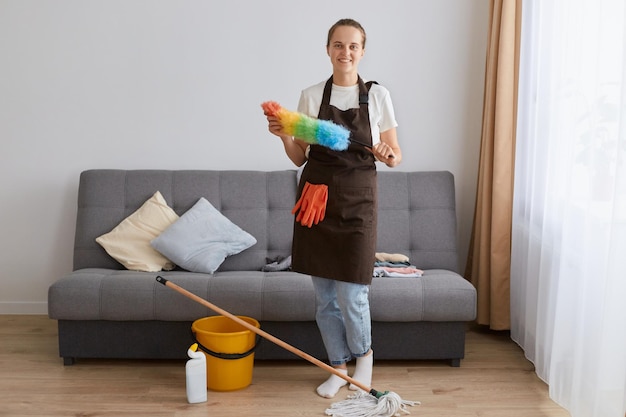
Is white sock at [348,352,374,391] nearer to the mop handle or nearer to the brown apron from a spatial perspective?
the mop handle

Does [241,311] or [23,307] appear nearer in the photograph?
[241,311]

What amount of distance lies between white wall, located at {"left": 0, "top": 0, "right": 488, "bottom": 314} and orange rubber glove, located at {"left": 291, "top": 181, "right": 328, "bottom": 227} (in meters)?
1.29

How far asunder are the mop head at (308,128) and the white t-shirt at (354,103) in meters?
0.20

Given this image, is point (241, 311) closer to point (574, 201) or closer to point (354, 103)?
point (354, 103)

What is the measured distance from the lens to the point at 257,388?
3.15 meters

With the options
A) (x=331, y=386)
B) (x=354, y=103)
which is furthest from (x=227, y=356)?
(x=354, y=103)

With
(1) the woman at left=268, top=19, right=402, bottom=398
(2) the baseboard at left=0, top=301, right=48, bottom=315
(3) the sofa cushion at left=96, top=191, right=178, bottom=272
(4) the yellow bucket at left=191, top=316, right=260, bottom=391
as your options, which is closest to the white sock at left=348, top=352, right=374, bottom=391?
(1) the woman at left=268, top=19, right=402, bottom=398

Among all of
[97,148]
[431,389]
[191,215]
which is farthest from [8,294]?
[431,389]

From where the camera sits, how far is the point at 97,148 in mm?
4137

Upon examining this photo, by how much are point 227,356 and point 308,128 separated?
1.06 metres

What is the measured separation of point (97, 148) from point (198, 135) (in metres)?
0.59

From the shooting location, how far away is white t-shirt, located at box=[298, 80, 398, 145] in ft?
9.43

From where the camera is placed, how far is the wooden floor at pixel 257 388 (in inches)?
115

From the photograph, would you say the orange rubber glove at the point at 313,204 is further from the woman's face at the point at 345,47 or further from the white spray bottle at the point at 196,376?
the white spray bottle at the point at 196,376
